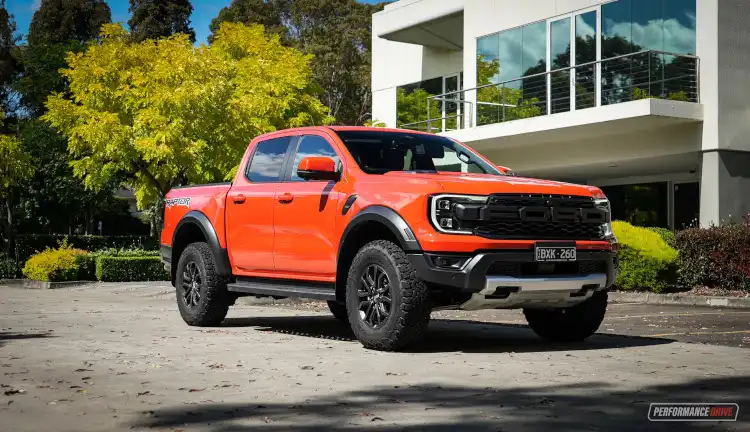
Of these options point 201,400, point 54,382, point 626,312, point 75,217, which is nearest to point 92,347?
point 54,382

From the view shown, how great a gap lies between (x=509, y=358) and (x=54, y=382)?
352 cm

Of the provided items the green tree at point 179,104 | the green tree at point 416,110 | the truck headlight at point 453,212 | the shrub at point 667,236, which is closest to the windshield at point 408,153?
the truck headlight at point 453,212

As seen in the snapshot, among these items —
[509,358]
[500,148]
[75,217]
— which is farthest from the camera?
[75,217]

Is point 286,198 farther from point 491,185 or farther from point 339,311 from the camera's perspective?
point 339,311

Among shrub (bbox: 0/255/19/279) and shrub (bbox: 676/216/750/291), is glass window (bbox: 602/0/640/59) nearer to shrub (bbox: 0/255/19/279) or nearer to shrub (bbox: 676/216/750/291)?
shrub (bbox: 676/216/750/291)

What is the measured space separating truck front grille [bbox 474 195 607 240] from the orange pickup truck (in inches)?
0.5

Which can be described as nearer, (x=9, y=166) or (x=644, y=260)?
(x=644, y=260)

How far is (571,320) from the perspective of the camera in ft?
31.2

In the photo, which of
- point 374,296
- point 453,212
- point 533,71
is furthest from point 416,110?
point 453,212

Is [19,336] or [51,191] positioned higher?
[51,191]

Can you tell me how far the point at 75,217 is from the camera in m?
60.6

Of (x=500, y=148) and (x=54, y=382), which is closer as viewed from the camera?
(x=54, y=382)

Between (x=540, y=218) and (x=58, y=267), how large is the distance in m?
19.7

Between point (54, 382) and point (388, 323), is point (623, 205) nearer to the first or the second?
point (388, 323)
